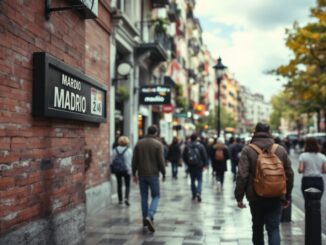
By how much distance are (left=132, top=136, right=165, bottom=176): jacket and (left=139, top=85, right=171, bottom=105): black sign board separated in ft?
33.3

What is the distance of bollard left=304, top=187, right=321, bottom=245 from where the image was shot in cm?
516

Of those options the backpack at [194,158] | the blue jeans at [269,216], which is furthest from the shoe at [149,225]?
the backpack at [194,158]

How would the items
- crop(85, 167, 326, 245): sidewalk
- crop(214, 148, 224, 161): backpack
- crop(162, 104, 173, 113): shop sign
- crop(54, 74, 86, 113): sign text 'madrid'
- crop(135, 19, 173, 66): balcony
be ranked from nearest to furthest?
crop(54, 74, 86, 113): sign text 'madrid' → crop(85, 167, 326, 245): sidewalk → crop(214, 148, 224, 161): backpack → crop(135, 19, 173, 66): balcony → crop(162, 104, 173, 113): shop sign

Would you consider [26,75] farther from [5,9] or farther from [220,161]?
[220,161]

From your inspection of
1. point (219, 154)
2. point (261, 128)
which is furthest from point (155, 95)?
point (261, 128)

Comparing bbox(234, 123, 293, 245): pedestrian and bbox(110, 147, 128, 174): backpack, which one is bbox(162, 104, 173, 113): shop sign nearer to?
bbox(110, 147, 128, 174): backpack

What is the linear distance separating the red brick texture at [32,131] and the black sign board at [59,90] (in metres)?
0.11

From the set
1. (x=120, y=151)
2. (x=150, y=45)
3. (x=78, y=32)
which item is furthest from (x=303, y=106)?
(x=78, y=32)

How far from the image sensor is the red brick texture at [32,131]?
4789mm

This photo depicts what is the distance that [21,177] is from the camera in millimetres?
5129

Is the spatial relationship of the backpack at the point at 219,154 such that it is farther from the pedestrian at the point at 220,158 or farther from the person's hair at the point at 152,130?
the person's hair at the point at 152,130

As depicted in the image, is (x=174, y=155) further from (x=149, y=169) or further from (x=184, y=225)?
(x=149, y=169)

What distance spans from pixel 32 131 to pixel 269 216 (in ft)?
9.20

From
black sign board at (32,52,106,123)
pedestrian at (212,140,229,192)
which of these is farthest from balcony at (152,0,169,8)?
black sign board at (32,52,106,123)
